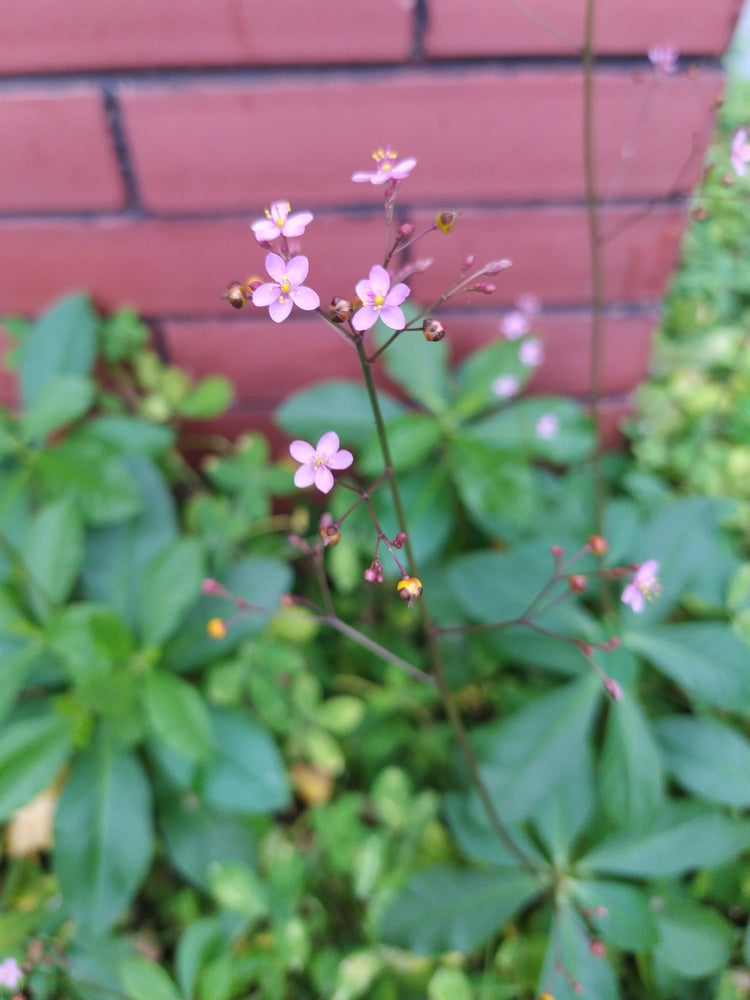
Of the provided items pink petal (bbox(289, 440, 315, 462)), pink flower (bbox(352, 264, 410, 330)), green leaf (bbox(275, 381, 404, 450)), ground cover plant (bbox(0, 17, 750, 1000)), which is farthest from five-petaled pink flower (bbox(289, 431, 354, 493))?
green leaf (bbox(275, 381, 404, 450))

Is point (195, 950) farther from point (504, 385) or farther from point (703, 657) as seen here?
point (504, 385)

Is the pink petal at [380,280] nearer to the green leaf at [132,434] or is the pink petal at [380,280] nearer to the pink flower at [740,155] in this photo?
the pink flower at [740,155]

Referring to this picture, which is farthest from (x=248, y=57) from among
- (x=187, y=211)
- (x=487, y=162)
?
(x=487, y=162)

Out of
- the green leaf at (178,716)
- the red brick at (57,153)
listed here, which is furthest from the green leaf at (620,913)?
the red brick at (57,153)

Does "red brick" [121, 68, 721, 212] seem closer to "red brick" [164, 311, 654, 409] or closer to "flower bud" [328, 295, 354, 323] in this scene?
"red brick" [164, 311, 654, 409]

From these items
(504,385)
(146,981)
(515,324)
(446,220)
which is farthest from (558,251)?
(146,981)

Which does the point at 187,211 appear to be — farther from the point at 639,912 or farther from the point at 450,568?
the point at 639,912

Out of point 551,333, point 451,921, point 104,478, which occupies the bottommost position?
point 451,921
